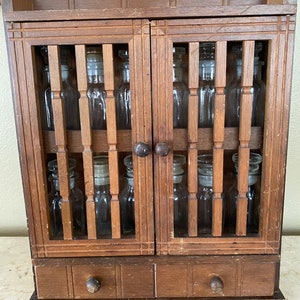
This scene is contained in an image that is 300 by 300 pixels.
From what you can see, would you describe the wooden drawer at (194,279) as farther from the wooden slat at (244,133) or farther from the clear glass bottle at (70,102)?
the clear glass bottle at (70,102)

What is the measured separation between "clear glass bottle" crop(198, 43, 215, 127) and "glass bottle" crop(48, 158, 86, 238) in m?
0.34

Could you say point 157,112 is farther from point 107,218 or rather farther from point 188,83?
point 107,218

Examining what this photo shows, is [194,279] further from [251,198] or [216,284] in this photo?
[251,198]

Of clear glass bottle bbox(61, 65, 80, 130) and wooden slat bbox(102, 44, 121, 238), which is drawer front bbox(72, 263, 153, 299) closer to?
wooden slat bbox(102, 44, 121, 238)

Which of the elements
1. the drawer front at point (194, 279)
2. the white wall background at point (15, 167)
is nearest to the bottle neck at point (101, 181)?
the drawer front at point (194, 279)

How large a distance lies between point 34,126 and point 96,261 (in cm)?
35

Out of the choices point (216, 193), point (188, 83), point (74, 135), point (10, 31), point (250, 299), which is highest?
point (10, 31)

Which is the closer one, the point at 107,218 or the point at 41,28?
the point at 41,28

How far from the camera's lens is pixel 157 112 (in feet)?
2.29

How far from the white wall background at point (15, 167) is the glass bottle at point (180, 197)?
535 millimetres

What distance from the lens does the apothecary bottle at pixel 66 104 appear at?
751mm

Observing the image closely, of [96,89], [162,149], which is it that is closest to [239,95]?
[162,149]

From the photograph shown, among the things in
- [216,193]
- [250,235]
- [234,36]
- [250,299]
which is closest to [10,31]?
[234,36]

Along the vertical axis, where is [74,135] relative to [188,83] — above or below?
below
